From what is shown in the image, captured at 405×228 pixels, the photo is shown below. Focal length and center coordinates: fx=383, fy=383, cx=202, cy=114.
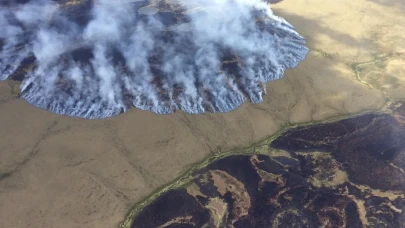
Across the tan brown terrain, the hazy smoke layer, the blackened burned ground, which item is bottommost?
the blackened burned ground

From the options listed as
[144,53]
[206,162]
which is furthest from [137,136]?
[144,53]

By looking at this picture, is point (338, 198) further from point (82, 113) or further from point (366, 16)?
point (366, 16)

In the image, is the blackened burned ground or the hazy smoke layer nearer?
the blackened burned ground

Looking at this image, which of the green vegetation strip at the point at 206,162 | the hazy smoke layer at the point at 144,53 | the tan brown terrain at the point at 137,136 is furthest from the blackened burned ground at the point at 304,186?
the hazy smoke layer at the point at 144,53

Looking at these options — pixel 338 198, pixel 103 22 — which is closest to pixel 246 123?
pixel 338 198

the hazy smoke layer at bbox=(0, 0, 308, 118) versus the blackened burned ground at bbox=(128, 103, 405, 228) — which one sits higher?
the hazy smoke layer at bbox=(0, 0, 308, 118)

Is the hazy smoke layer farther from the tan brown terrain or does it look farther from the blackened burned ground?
the blackened burned ground

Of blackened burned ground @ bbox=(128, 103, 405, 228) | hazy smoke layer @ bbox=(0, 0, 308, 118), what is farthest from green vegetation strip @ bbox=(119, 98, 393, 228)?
hazy smoke layer @ bbox=(0, 0, 308, 118)

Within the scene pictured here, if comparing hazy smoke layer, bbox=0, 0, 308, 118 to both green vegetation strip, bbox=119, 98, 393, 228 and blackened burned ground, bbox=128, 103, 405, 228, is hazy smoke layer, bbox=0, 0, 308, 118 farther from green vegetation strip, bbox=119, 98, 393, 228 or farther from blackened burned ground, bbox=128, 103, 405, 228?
blackened burned ground, bbox=128, 103, 405, 228
